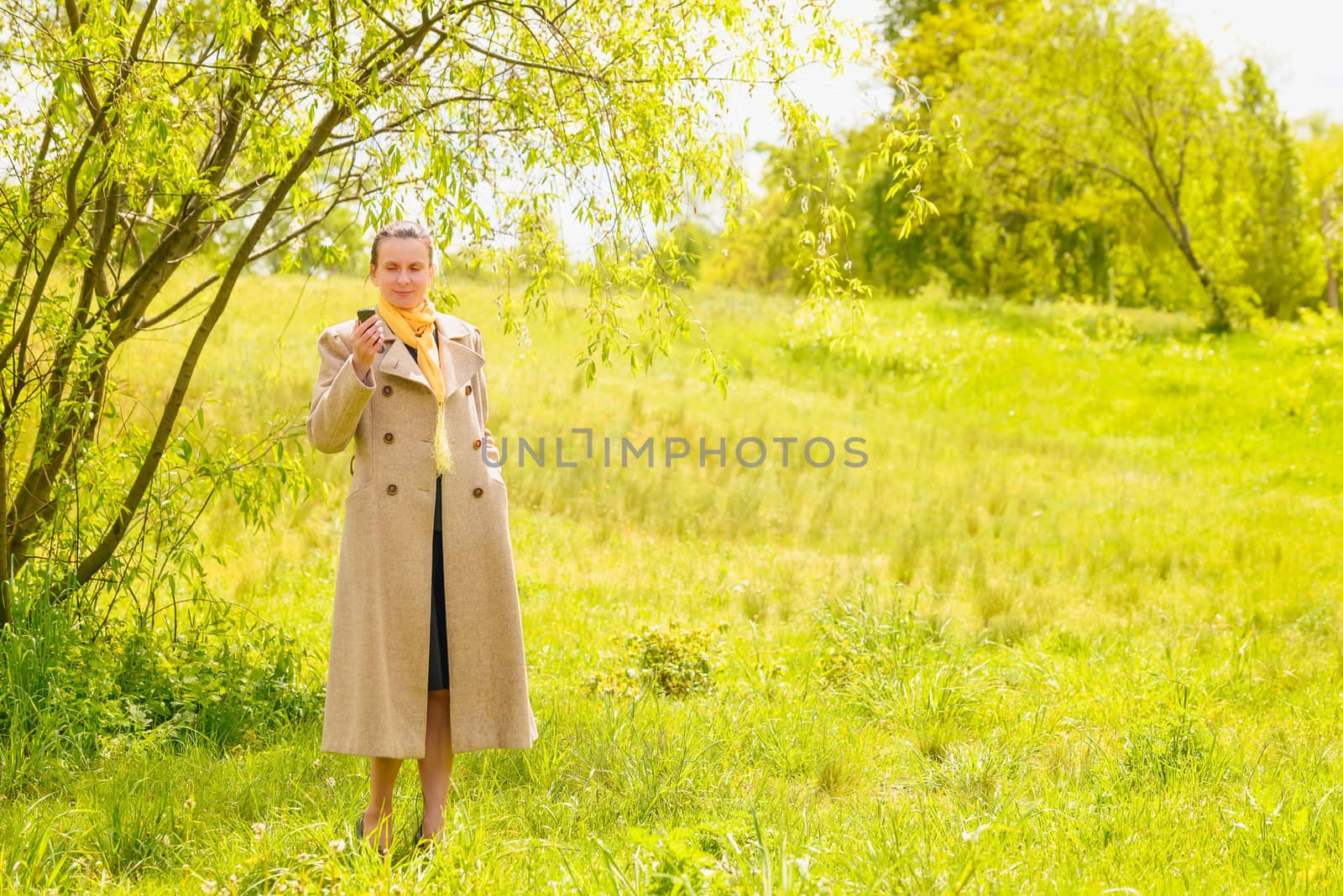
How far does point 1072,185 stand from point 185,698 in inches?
1011

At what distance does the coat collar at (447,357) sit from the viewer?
324 centimetres

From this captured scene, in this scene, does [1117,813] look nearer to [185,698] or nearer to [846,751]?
[846,751]

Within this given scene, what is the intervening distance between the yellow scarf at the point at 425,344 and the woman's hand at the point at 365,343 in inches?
3.2

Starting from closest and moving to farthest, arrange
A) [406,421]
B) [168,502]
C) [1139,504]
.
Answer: [406,421] < [168,502] < [1139,504]

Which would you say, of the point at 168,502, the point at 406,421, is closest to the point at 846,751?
the point at 406,421

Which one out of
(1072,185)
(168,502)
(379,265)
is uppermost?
(1072,185)

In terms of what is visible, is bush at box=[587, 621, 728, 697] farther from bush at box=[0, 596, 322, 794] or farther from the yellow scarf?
the yellow scarf


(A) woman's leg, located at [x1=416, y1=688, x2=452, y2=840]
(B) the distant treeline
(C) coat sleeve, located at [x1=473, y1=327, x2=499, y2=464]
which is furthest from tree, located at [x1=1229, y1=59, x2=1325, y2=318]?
(A) woman's leg, located at [x1=416, y1=688, x2=452, y2=840]

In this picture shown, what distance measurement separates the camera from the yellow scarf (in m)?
3.22

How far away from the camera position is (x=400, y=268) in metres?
3.27

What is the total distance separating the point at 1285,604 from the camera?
7.55m

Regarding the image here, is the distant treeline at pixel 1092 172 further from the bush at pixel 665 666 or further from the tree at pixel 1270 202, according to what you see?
the bush at pixel 665 666

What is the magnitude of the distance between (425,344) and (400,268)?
0.79 feet

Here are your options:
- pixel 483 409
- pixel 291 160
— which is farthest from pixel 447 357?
pixel 291 160
